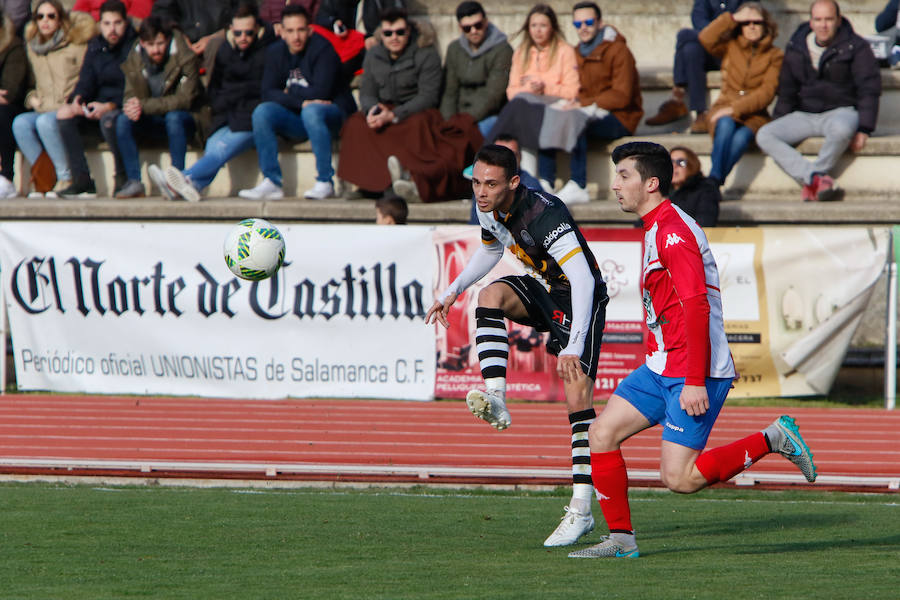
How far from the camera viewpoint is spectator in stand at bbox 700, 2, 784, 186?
12781mm

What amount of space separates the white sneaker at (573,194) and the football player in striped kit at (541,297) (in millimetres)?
6383

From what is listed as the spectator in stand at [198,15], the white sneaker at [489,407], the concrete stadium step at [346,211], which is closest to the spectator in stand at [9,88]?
the concrete stadium step at [346,211]

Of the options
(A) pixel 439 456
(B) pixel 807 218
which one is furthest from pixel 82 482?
(B) pixel 807 218

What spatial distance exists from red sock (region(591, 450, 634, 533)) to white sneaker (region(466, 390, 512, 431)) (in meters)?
0.62

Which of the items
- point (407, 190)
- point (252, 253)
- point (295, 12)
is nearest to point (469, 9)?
point (295, 12)

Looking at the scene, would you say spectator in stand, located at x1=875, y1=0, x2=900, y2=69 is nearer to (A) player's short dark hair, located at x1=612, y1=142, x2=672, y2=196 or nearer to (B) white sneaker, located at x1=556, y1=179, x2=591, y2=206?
(B) white sneaker, located at x1=556, y1=179, x2=591, y2=206

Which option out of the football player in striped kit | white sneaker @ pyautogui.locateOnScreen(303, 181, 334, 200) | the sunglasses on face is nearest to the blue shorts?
the football player in striped kit

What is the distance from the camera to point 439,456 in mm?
9141

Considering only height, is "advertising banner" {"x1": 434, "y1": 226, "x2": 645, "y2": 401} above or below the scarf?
below

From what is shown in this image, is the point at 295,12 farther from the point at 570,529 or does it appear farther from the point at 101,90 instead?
the point at 570,529

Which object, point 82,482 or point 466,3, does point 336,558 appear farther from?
point 466,3

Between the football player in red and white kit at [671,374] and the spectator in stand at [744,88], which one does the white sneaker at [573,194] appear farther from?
the football player in red and white kit at [671,374]

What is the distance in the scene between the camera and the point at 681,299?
16.8 ft

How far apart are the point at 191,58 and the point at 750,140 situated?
6.11 metres
